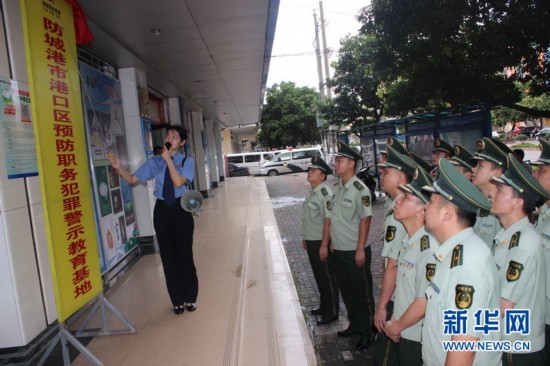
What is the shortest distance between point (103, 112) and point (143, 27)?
128 cm

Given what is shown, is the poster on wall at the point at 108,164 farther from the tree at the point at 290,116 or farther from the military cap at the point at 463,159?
the tree at the point at 290,116

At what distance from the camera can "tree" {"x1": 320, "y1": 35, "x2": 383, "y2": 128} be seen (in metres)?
14.8

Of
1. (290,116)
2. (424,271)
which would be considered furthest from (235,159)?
(424,271)

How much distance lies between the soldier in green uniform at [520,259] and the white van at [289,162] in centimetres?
2139

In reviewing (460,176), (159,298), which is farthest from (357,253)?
(159,298)

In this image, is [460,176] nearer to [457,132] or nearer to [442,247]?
[442,247]

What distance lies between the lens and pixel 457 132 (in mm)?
6953

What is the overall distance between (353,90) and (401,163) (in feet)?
43.4

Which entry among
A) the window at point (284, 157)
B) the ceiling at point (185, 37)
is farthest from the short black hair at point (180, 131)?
the window at point (284, 157)

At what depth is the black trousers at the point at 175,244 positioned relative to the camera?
3.59 metres

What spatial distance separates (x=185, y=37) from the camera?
210 inches

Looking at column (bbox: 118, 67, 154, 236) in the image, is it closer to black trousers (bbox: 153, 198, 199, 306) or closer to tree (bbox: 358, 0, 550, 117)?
black trousers (bbox: 153, 198, 199, 306)

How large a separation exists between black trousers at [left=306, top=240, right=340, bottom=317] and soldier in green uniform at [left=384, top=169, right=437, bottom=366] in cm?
140

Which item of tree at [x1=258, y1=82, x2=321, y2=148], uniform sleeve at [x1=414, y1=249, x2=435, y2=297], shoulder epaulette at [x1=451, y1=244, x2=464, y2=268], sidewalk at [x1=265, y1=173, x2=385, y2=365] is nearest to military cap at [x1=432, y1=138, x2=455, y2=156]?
sidewalk at [x1=265, y1=173, x2=385, y2=365]
